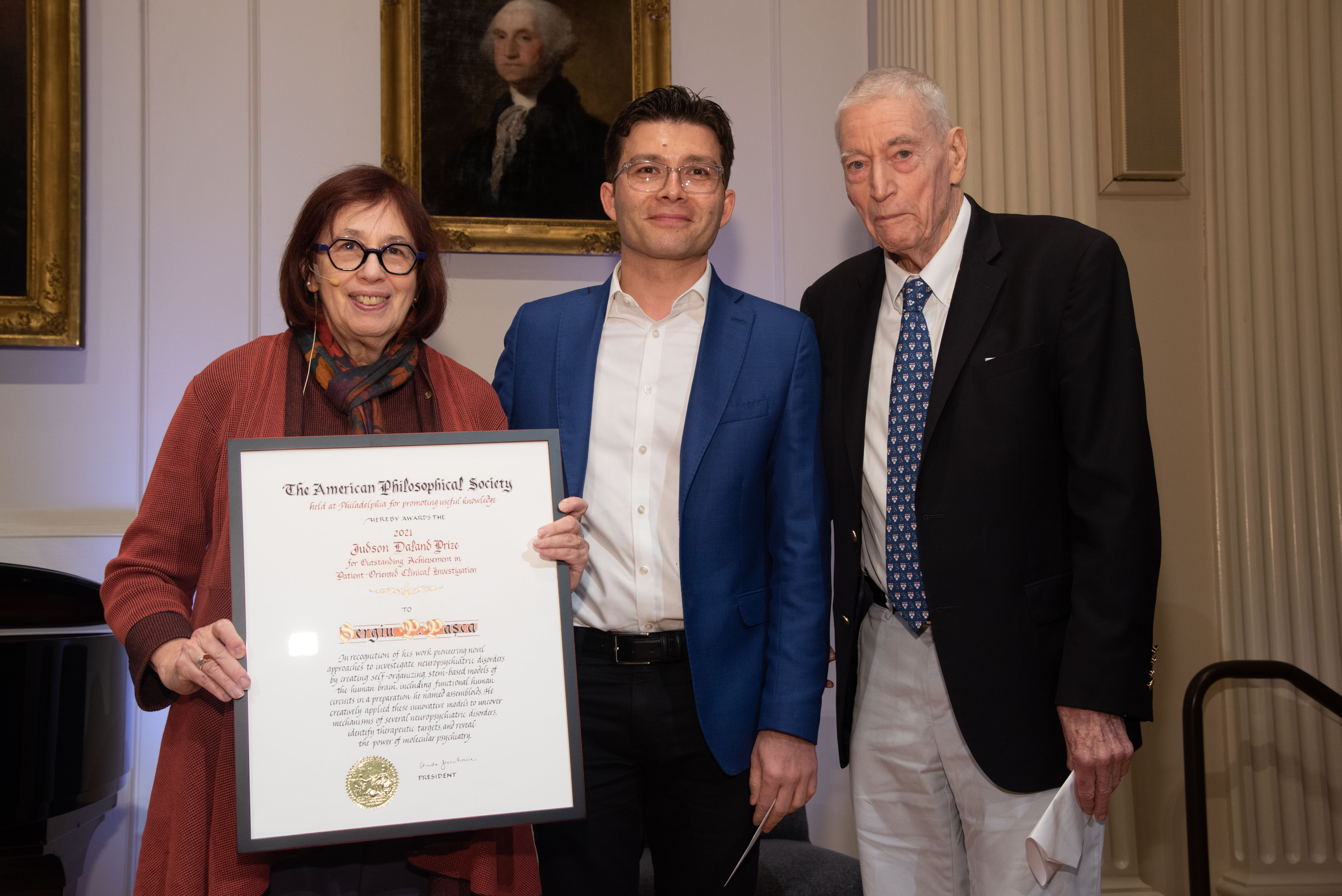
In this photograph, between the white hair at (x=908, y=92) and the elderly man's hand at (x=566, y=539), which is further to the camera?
the white hair at (x=908, y=92)

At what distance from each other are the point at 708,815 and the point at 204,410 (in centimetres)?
129

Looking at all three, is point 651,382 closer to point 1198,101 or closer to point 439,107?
point 439,107

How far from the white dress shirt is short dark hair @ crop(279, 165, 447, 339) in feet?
1.45

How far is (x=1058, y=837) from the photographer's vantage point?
1.70 metres

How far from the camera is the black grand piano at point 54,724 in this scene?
2.48 meters

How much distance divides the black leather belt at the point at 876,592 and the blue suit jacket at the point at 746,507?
0.12m

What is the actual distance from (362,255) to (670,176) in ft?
2.30

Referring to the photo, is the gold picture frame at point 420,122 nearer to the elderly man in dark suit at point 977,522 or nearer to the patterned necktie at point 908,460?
the elderly man in dark suit at point 977,522

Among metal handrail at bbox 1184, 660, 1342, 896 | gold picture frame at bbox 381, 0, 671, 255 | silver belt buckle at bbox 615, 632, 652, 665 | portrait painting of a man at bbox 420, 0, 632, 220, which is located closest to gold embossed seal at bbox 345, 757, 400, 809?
silver belt buckle at bbox 615, 632, 652, 665

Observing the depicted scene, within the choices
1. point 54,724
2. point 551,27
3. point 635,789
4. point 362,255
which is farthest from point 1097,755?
point 551,27

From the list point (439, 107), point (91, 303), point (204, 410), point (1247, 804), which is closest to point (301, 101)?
point (439, 107)

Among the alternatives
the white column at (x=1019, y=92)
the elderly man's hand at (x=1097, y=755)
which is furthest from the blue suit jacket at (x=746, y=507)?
the white column at (x=1019, y=92)

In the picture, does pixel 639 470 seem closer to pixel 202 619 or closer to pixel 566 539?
pixel 566 539

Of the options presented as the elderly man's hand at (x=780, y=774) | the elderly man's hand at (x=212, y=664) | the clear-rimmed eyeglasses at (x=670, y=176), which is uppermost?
the clear-rimmed eyeglasses at (x=670, y=176)
